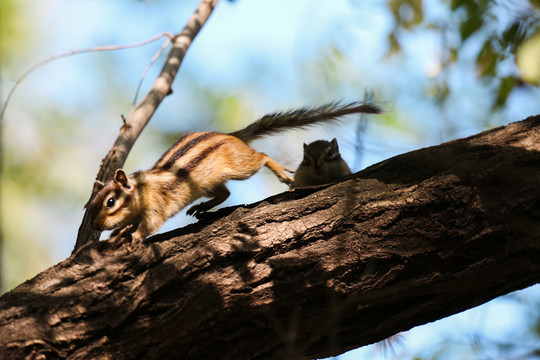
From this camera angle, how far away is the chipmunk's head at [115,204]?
166 inches

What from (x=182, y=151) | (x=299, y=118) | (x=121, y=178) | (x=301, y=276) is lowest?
(x=301, y=276)

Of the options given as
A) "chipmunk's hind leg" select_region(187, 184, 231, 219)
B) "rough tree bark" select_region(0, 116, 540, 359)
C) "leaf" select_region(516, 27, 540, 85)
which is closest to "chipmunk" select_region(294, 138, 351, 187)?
"chipmunk's hind leg" select_region(187, 184, 231, 219)

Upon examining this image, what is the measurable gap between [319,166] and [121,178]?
64.5 inches

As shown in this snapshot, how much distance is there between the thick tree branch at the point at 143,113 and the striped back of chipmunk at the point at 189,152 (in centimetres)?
53

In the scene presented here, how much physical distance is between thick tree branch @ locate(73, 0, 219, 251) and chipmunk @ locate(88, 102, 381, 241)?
0.27ft

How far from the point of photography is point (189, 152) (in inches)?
190

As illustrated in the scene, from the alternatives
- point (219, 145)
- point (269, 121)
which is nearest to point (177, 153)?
point (219, 145)

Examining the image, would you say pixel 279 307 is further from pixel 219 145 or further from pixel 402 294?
pixel 219 145

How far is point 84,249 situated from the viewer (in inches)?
126

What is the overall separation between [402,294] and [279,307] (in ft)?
2.17

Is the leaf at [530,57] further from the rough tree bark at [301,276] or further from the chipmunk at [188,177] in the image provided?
the chipmunk at [188,177]

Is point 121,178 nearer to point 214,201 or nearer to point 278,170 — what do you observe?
point 214,201

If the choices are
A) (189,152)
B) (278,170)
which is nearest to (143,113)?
(189,152)

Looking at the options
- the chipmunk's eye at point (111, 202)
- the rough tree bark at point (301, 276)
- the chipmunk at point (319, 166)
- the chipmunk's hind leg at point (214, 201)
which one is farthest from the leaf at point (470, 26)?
the chipmunk's eye at point (111, 202)
